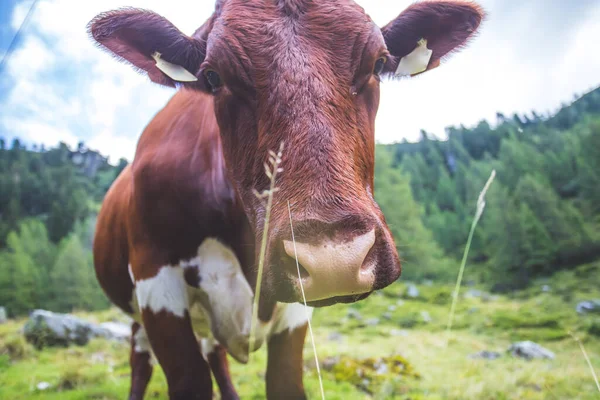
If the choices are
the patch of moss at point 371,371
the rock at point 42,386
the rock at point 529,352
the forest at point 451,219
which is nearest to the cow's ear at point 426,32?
the patch of moss at point 371,371

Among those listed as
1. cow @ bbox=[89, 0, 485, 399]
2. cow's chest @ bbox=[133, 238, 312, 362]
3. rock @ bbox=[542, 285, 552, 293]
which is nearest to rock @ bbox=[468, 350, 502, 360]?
cow @ bbox=[89, 0, 485, 399]

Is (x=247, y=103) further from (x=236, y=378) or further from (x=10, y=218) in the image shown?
(x=10, y=218)

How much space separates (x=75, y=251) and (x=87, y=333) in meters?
16.6

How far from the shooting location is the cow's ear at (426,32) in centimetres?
237

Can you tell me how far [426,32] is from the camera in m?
2.49

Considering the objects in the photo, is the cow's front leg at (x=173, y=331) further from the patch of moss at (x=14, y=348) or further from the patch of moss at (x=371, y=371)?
the patch of moss at (x=14, y=348)

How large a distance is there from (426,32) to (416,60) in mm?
197

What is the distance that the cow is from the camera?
1.33 meters

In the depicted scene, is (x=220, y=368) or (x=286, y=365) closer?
(x=286, y=365)

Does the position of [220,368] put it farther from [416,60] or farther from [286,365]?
[416,60]

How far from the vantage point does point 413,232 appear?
25.0 meters

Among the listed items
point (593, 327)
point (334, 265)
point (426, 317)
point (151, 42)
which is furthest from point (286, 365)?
point (426, 317)

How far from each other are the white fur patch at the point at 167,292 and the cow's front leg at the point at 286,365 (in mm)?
749

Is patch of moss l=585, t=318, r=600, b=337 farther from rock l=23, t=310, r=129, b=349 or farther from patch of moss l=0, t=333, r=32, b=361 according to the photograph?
patch of moss l=0, t=333, r=32, b=361
